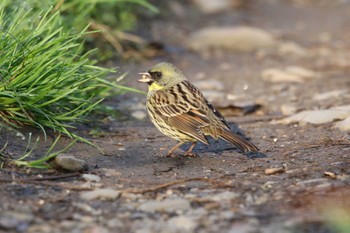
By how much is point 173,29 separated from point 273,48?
1.77 meters

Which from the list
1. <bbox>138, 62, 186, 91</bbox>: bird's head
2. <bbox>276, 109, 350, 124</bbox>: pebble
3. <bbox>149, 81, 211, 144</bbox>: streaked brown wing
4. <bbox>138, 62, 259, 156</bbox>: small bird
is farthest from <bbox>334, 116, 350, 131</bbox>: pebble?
<bbox>138, 62, 186, 91</bbox>: bird's head

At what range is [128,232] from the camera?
3.95 metres

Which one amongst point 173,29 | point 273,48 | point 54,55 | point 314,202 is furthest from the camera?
point 173,29

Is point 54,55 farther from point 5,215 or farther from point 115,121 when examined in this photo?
point 5,215

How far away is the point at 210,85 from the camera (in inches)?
349

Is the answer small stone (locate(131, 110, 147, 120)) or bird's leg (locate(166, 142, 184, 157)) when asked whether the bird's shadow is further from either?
small stone (locate(131, 110, 147, 120))

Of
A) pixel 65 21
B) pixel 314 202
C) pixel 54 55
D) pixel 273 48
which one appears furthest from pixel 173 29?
pixel 314 202

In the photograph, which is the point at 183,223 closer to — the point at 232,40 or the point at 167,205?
the point at 167,205

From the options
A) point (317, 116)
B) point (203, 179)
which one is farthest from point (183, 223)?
point (317, 116)

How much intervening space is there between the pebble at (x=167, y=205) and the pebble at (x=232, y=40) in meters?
6.57

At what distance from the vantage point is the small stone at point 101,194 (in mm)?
4535

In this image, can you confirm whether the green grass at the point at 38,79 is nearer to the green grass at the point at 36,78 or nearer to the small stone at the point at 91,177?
the green grass at the point at 36,78

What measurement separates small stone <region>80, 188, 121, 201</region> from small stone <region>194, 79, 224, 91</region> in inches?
166

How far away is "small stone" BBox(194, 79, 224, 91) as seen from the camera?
8.77m
